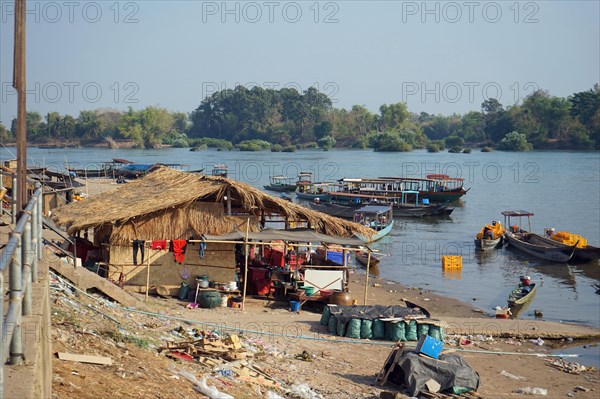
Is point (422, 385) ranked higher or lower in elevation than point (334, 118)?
lower

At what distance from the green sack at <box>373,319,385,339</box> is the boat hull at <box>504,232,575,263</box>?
1892 centimetres

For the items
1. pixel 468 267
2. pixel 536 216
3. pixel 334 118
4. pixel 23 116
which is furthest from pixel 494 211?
pixel 334 118

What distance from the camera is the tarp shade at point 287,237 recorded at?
1753 centimetres

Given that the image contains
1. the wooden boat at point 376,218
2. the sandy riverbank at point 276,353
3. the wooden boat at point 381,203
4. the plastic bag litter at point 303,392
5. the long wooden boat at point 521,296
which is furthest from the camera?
the wooden boat at point 381,203

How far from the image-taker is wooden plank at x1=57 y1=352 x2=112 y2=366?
308 inches

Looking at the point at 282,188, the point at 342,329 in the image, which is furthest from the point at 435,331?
the point at 282,188

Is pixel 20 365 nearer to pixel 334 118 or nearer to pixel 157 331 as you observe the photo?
pixel 157 331

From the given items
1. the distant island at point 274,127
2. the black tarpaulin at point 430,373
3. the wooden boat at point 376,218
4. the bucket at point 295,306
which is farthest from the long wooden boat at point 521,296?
the distant island at point 274,127

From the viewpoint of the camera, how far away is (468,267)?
105 ft

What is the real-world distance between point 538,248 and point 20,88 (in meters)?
27.5

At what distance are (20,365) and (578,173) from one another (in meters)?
94.9

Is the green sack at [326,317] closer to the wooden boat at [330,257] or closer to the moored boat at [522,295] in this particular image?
the wooden boat at [330,257]

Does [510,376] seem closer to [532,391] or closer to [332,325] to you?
[532,391]

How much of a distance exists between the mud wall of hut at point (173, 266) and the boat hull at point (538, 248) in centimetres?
1859
